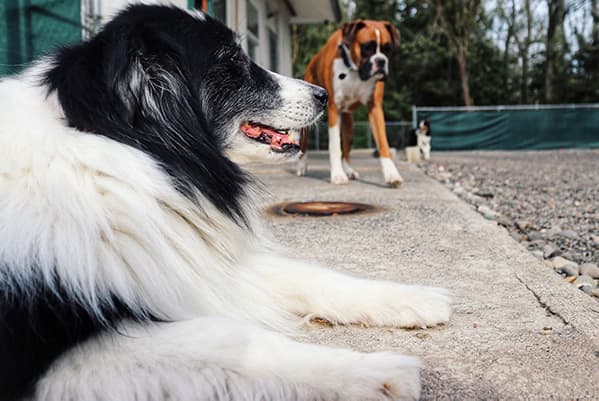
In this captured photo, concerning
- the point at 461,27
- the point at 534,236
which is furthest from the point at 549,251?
the point at 461,27

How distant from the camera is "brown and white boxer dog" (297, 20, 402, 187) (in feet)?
19.3

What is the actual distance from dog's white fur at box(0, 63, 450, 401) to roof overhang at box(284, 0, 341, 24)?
13494mm

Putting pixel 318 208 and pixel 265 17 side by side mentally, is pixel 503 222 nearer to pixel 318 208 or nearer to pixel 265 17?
pixel 318 208

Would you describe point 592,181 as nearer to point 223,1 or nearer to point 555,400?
point 223,1

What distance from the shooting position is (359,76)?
239 inches

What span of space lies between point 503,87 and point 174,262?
31626 millimetres

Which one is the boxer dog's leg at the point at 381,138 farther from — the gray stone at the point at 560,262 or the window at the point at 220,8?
the window at the point at 220,8

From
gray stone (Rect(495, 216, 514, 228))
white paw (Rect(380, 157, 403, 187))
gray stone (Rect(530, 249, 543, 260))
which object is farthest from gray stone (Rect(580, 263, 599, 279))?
white paw (Rect(380, 157, 403, 187))

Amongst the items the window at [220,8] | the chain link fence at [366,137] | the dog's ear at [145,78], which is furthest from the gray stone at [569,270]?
the chain link fence at [366,137]

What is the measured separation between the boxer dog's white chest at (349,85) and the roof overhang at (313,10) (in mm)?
8771

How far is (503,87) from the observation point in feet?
98.0

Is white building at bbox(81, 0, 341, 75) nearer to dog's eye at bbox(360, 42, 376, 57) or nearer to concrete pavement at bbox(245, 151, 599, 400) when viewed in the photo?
dog's eye at bbox(360, 42, 376, 57)

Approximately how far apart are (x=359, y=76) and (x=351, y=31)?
21.5 inches

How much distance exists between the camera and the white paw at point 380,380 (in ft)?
3.72
